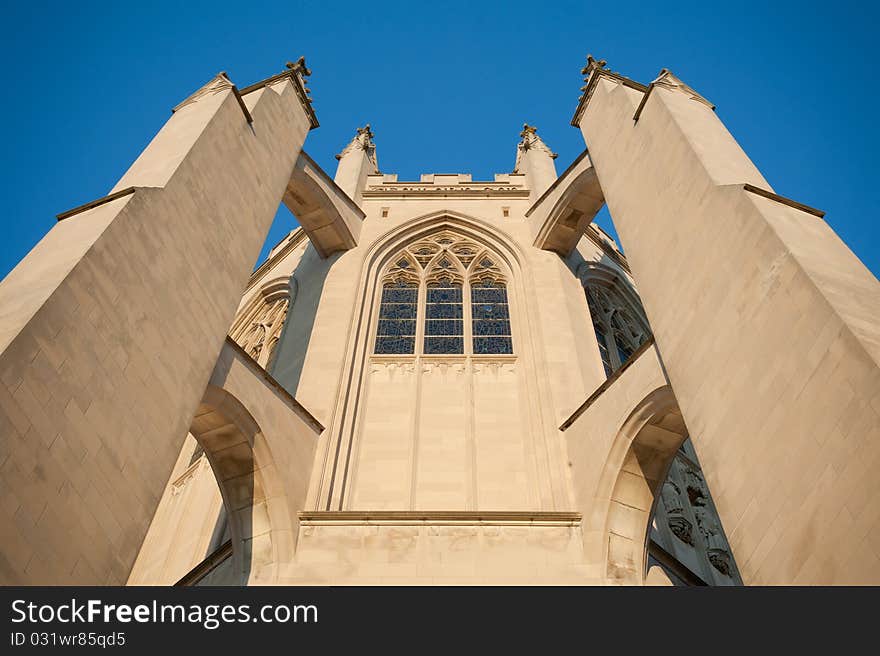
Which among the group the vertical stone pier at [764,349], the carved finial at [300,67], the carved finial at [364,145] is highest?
the carved finial at [364,145]

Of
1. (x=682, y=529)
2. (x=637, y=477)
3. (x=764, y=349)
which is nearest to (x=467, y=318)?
(x=682, y=529)

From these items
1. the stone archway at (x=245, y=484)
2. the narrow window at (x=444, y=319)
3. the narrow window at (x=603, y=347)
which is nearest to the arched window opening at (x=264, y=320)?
the narrow window at (x=444, y=319)

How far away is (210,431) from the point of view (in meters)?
8.91

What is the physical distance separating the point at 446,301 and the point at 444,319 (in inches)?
24.3

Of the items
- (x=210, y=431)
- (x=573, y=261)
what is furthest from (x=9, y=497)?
(x=573, y=261)

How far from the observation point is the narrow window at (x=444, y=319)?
1286cm

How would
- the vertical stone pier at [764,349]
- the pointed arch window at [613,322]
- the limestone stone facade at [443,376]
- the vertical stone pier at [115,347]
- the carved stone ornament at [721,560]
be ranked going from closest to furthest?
the vertical stone pier at [764,349]
the vertical stone pier at [115,347]
the limestone stone facade at [443,376]
the carved stone ornament at [721,560]
the pointed arch window at [613,322]

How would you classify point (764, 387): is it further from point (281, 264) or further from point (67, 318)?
point (281, 264)

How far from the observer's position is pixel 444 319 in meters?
13.5

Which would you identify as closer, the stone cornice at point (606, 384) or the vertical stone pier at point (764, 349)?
the vertical stone pier at point (764, 349)

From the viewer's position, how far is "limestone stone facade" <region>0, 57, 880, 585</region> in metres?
5.43

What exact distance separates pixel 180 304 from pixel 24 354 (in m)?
2.47

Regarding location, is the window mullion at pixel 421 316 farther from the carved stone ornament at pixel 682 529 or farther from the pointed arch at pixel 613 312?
the carved stone ornament at pixel 682 529

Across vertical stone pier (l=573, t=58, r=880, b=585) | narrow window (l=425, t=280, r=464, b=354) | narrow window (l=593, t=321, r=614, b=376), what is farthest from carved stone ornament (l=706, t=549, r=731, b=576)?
narrow window (l=425, t=280, r=464, b=354)
